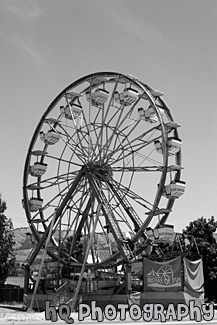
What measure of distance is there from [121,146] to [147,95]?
12.5 feet

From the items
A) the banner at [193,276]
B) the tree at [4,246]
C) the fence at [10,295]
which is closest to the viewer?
the banner at [193,276]

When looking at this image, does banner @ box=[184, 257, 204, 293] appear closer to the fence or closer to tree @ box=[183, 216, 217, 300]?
tree @ box=[183, 216, 217, 300]

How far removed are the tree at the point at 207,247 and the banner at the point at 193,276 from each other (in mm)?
18409

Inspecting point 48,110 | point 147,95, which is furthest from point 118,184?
point 48,110

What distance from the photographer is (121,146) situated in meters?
35.6

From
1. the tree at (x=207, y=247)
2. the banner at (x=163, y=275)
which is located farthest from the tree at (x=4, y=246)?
the banner at (x=163, y=275)

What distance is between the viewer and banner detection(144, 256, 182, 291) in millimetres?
28922

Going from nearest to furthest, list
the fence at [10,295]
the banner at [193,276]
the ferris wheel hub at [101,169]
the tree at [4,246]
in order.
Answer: the banner at [193,276] → the ferris wheel hub at [101,169] → the fence at [10,295] → the tree at [4,246]

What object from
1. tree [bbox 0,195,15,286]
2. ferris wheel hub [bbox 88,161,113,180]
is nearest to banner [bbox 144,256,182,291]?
ferris wheel hub [bbox 88,161,113,180]

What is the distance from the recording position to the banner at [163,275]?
28.9 m

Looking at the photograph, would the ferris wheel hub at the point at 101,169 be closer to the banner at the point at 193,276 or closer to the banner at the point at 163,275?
the banner at the point at 163,275

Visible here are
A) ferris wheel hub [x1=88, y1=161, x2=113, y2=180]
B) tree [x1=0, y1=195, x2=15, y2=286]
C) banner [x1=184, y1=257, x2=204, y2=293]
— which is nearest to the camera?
banner [x1=184, y1=257, x2=204, y2=293]

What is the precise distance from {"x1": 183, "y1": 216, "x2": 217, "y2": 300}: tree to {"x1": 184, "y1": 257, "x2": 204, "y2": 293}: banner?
18409mm

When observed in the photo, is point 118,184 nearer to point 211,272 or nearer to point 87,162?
point 87,162
